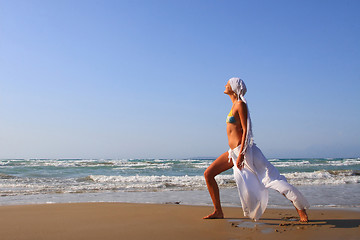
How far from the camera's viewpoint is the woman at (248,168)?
408 cm

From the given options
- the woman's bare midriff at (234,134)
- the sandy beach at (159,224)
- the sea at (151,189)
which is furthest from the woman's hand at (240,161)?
the sea at (151,189)

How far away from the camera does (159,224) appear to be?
13.6 feet

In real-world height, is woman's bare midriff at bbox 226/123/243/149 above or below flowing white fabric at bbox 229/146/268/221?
above

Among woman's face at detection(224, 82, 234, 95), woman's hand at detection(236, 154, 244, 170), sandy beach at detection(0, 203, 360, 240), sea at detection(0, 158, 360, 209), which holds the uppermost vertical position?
woman's face at detection(224, 82, 234, 95)

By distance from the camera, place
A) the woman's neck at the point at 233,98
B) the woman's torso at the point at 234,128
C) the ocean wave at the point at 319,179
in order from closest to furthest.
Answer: the woman's torso at the point at 234,128 < the woman's neck at the point at 233,98 < the ocean wave at the point at 319,179

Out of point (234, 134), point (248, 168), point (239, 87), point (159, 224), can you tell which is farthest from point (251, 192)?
point (239, 87)

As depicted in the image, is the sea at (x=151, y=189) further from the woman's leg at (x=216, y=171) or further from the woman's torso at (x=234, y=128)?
the woman's torso at (x=234, y=128)

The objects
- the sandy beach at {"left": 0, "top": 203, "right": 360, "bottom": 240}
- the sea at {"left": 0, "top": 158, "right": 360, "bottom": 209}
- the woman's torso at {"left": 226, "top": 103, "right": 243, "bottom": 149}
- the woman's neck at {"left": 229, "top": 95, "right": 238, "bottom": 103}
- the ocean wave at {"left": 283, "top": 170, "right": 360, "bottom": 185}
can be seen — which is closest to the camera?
the sandy beach at {"left": 0, "top": 203, "right": 360, "bottom": 240}

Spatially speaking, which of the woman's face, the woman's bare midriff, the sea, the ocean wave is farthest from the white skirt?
the ocean wave

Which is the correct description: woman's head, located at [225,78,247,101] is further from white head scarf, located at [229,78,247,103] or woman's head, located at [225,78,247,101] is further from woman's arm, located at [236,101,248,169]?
woman's arm, located at [236,101,248,169]

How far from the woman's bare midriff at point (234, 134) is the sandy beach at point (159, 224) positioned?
1.02 meters

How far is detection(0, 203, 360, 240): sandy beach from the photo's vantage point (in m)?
3.53

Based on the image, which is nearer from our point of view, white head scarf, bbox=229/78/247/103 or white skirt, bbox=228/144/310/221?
white skirt, bbox=228/144/310/221

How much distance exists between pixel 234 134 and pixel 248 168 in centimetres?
49
